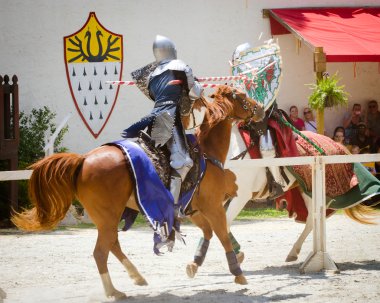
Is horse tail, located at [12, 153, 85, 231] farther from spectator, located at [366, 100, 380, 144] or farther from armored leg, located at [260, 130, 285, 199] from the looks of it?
spectator, located at [366, 100, 380, 144]

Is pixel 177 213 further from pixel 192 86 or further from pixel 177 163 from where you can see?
pixel 192 86

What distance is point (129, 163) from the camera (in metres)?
7.04

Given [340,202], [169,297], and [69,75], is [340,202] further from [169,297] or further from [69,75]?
[69,75]

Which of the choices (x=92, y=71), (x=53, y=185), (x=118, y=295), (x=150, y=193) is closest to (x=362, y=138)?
(x=92, y=71)

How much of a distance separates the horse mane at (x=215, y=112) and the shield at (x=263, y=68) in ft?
3.75

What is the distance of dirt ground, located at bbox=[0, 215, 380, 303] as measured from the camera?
24.1ft

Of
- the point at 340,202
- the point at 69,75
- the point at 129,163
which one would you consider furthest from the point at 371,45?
the point at 129,163

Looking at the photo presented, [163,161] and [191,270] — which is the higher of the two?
[163,161]

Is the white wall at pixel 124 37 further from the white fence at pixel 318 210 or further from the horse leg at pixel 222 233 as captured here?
the horse leg at pixel 222 233

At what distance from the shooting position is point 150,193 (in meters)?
7.04

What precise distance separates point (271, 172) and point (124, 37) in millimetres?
6597

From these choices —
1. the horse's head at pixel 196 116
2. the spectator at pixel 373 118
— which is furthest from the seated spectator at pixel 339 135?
the horse's head at pixel 196 116

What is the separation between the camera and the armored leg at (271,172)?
926 cm

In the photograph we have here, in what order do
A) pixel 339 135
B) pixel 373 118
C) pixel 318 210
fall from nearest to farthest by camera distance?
pixel 318 210 < pixel 339 135 < pixel 373 118
